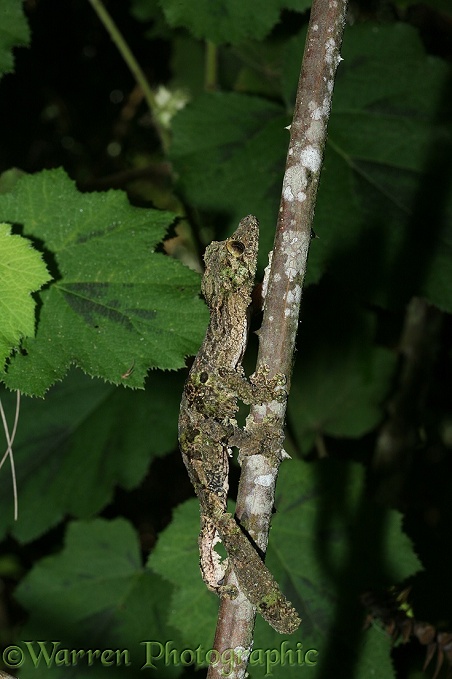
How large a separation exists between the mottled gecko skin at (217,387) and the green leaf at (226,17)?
121cm

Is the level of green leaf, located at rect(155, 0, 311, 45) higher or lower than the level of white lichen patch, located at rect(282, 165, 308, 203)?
higher

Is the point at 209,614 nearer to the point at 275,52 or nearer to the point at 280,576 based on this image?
the point at 280,576

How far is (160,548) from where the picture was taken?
9.84 feet

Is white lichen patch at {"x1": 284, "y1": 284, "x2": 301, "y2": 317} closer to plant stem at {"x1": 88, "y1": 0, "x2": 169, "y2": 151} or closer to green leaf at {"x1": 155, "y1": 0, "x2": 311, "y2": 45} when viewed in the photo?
green leaf at {"x1": 155, "y1": 0, "x2": 311, "y2": 45}

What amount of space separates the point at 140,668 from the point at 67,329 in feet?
6.25

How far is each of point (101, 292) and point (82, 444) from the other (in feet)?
5.44

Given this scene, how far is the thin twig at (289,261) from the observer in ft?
5.66

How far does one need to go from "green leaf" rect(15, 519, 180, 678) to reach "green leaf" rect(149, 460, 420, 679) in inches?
19.2

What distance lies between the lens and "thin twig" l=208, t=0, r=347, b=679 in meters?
1.72

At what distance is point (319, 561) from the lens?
→ 9.66 ft

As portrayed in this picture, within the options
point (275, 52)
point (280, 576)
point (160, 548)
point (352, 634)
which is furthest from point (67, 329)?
point (275, 52)

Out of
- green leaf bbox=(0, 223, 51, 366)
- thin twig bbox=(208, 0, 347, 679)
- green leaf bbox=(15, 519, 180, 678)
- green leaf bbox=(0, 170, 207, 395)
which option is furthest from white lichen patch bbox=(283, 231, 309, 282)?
green leaf bbox=(15, 519, 180, 678)

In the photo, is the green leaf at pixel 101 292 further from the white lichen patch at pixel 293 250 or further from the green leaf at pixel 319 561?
the green leaf at pixel 319 561

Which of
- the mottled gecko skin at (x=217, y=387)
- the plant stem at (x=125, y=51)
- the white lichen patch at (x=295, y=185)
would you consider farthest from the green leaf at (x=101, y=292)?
the plant stem at (x=125, y=51)
